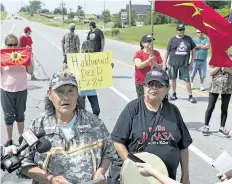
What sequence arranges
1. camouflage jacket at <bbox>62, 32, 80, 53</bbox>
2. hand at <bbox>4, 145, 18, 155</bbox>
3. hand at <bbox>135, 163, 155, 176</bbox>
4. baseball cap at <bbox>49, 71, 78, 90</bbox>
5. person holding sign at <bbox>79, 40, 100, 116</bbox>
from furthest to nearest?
camouflage jacket at <bbox>62, 32, 80, 53</bbox> < person holding sign at <bbox>79, 40, 100, 116</bbox> < baseball cap at <bbox>49, 71, 78, 90</bbox> < hand at <bbox>135, 163, 155, 176</bbox> < hand at <bbox>4, 145, 18, 155</bbox>

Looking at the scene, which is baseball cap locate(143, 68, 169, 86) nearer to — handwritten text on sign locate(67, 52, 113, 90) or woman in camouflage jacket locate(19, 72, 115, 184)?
woman in camouflage jacket locate(19, 72, 115, 184)

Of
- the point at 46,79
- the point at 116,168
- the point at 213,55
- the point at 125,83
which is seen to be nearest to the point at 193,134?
the point at 213,55

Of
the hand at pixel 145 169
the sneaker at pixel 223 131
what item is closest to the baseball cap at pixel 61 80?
the hand at pixel 145 169

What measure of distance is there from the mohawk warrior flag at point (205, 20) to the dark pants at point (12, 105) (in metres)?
2.74

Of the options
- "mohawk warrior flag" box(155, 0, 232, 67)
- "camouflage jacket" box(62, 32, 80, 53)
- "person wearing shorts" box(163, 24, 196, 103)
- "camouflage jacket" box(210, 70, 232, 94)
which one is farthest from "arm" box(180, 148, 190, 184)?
"camouflage jacket" box(62, 32, 80, 53)

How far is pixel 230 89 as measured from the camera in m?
7.23

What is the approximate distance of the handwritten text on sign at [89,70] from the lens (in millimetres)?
7250

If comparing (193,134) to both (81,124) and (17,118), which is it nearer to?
(17,118)

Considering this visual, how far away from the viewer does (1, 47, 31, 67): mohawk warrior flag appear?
6.33 m

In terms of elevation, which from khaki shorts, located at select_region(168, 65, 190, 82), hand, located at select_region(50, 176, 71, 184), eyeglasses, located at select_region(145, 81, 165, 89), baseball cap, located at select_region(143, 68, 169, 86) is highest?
baseball cap, located at select_region(143, 68, 169, 86)

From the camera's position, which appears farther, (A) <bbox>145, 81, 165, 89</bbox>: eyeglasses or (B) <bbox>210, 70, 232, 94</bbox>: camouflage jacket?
(B) <bbox>210, 70, 232, 94</bbox>: camouflage jacket

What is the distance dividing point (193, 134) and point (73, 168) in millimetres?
4934

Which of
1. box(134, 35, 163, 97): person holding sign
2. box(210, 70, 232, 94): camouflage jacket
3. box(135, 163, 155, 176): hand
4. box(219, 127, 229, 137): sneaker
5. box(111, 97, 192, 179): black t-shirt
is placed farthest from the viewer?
box(219, 127, 229, 137): sneaker

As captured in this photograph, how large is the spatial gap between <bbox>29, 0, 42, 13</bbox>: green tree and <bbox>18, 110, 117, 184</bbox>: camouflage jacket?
18249cm
